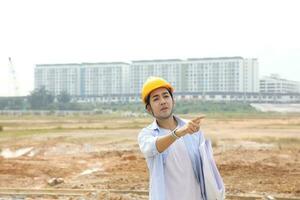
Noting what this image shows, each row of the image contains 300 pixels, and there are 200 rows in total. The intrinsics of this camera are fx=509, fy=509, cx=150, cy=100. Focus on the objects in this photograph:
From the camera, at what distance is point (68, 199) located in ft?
32.3

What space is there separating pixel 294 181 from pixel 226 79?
392ft

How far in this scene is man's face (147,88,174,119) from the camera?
2727 mm

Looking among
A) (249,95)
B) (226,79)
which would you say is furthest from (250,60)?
(249,95)

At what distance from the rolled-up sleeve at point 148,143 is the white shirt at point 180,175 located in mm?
89

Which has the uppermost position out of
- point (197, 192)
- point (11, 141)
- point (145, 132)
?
point (145, 132)

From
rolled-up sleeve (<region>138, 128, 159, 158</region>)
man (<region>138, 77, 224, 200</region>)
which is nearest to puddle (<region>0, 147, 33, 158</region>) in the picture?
rolled-up sleeve (<region>138, 128, 159, 158</region>)

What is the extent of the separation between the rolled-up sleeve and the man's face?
0.35ft

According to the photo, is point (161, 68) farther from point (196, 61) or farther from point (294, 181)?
point (294, 181)

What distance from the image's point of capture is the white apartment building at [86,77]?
470ft

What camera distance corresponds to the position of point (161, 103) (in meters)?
2.72

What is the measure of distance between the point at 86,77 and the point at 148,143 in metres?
143

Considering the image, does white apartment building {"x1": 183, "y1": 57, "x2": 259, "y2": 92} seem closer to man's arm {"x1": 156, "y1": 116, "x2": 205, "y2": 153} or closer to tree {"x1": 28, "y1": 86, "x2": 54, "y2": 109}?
tree {"x1": 28, "y1": 86, "x2": 54, "y2": 109}

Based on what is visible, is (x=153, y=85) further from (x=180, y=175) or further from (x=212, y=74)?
(x=212, y=74)

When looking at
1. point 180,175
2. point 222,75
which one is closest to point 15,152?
point 180,175
